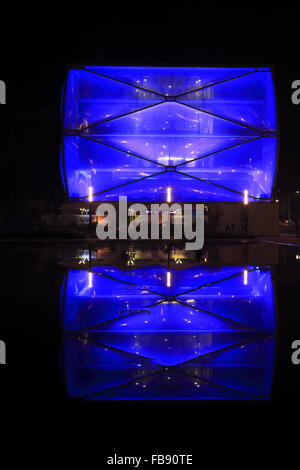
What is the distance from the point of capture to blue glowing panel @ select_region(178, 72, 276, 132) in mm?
31891

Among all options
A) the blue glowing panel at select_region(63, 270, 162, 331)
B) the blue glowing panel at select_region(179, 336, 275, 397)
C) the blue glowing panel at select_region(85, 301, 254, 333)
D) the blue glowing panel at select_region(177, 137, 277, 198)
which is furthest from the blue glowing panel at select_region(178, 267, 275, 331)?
the blue glowing panel at select_region(177, 137, 277, 198)

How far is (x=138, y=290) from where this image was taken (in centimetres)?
877

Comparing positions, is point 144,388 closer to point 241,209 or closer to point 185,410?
point 185,410

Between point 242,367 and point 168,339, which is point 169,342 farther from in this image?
point 242,367

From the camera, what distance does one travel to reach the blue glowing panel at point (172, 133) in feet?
105

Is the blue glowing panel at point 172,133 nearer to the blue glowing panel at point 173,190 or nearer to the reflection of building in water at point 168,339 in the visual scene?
the blue glowing panel at point 173,190

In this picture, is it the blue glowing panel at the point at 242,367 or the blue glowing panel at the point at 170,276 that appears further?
the blue glowing panel at the point at 170,276

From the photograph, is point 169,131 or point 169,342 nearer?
point 169,342

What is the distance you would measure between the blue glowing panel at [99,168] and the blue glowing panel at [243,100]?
4778mm

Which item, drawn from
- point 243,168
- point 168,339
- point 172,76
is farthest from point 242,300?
point 172,76

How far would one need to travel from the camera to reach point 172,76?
3212 centimetres

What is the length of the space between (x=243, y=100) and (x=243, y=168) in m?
4.21

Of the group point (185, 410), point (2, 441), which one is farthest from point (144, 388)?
point (2, 441)

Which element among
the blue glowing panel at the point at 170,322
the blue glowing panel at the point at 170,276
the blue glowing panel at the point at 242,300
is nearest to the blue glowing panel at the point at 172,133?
the blue glowing panel at the point at 170,276
